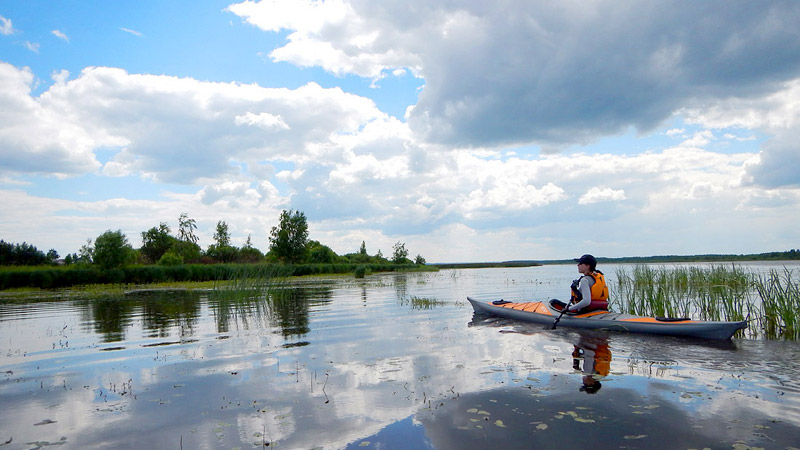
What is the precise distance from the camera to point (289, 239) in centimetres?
5716

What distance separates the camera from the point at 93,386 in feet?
23.5

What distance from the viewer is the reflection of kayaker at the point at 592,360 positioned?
21.5 ft

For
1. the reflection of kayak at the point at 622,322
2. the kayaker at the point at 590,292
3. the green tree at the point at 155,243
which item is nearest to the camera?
the reflection of kayak at the point at 622,322

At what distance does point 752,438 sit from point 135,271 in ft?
139

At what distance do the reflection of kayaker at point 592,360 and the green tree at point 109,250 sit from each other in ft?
125

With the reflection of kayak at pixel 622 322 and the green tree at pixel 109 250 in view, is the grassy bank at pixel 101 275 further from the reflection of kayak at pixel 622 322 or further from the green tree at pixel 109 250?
the reflection of kayak at pixel 622 322

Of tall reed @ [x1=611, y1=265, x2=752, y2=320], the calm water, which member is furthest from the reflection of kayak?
tall reed @ [x1=611, y1=265, x2=752, y2=320]

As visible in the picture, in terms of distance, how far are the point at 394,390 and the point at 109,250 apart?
38523 mm

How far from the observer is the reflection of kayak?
31.0 ft

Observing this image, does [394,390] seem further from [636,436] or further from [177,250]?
[177,250]

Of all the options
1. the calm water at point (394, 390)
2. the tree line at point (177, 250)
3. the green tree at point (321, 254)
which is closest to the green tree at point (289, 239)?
the tree line at point (177, 250)

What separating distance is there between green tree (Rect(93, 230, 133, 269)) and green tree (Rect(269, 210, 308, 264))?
803 inches

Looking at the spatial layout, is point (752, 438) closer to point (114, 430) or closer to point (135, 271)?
point (114, 430)

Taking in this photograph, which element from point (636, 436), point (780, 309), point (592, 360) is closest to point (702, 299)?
point (780, 309)
